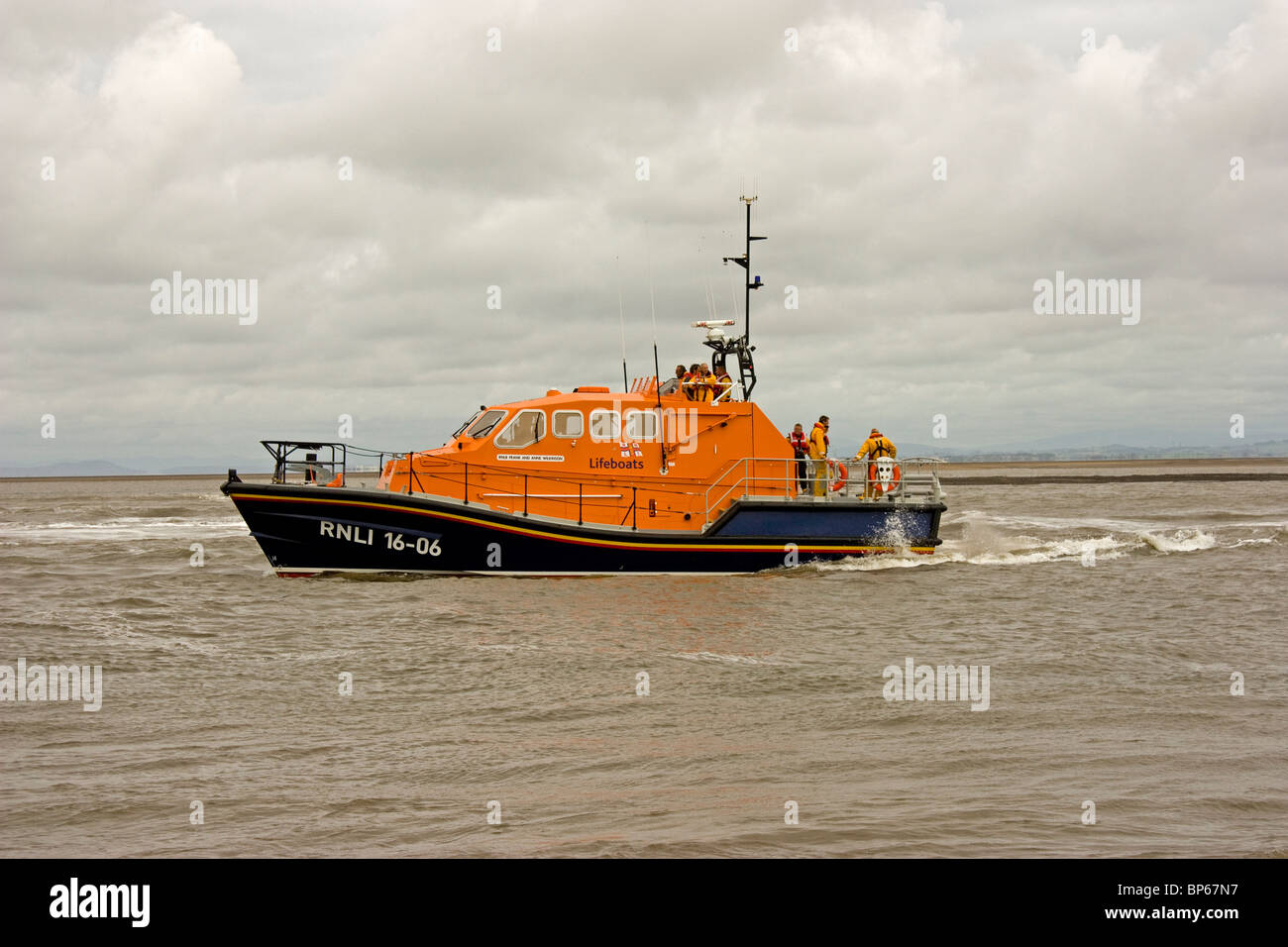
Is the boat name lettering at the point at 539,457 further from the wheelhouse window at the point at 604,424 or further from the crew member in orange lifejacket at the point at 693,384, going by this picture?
the crew member in orange lifejacket at the point at 693,384

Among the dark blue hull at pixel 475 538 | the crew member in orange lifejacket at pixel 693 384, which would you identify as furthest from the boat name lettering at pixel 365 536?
the crew member in orange lifejacket at pixel 693 384

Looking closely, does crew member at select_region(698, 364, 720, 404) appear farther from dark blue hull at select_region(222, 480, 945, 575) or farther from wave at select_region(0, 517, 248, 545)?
wave at select_region(0, 517, 248, 545)

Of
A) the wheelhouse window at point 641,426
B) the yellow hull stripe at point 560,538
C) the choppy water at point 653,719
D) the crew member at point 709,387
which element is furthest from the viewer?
the crew member at point 709,387

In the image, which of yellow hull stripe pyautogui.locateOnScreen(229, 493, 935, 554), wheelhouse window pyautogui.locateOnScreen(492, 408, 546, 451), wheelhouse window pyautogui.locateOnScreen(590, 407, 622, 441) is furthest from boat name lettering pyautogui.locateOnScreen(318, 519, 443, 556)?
wheelhouse window pyautogui.locateOnScreen(590, 407, 622, 441)

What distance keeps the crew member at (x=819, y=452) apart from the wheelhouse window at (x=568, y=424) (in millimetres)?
3496

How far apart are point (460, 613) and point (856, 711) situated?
546 centimetres

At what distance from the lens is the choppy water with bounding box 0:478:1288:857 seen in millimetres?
5039

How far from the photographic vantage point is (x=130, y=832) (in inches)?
198

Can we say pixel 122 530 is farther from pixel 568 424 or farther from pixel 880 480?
pixel 880 480

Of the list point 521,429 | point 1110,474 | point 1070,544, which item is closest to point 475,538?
point 521,429

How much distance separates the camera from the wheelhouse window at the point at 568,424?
1431 cm

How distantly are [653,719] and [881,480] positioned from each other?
8.64 m

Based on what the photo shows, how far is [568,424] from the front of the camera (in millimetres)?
14328
